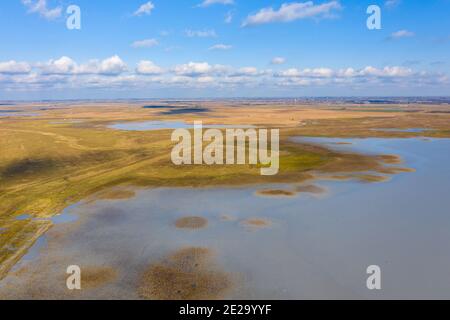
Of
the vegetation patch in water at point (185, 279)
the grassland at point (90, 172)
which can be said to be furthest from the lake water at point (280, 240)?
the grassland at point (90, 172)

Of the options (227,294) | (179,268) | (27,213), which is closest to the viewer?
(227,294)

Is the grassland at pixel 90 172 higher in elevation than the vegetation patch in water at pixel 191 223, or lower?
higher

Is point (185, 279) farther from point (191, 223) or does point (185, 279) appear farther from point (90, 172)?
point (90, 172)

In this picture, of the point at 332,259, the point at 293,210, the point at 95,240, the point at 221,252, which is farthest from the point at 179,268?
the point at 293,210

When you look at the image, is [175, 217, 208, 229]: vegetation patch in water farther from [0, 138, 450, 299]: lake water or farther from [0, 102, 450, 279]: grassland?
[0, 102, 450, 279]: grassland

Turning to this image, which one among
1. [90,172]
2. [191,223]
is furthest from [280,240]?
[90,172]

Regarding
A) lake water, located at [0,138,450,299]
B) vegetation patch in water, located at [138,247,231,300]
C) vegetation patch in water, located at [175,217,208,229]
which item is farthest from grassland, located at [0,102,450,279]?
vegetation patch in water, located at [175,217,208,229]

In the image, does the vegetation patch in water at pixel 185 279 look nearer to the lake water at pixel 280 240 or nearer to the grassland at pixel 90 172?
the lake water at pixel 280 240
